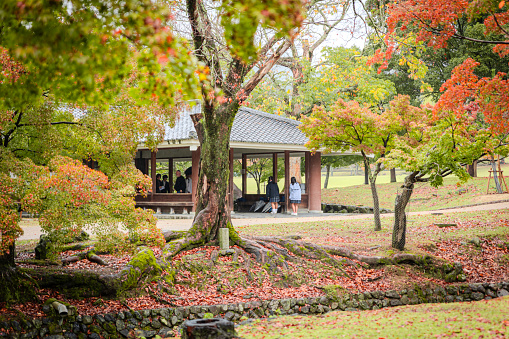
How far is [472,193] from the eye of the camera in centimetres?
2184

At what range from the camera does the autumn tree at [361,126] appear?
38.3 ft

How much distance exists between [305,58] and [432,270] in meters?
16.8

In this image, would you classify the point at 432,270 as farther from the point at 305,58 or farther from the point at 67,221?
the point at 305,58

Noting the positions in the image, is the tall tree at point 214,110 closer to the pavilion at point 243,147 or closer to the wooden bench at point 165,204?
the pavilion at point 243,147

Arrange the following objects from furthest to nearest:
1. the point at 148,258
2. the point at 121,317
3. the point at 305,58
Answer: the point at 305,58, the point at 148,258, the point at 121,317

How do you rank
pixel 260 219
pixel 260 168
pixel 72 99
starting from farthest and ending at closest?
pixel 260 168
pixel 260 219
pixel 72 99

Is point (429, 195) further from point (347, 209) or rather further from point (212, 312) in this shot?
point (212, 312)

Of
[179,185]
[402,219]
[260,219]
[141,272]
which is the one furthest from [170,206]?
[141,272]

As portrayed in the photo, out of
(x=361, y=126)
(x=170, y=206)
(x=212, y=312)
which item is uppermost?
(x=361, y=126)

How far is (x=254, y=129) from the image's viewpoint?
18.6 meters

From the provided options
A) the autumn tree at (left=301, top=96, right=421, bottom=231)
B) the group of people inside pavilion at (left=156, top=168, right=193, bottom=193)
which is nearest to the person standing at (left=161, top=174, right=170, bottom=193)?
the group of people inside pavilion at (left=156, top=168, right=193, bottom=193)

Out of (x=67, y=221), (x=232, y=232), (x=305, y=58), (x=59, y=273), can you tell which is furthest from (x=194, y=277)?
(x=305, y=58)

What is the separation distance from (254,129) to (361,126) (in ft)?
23.2

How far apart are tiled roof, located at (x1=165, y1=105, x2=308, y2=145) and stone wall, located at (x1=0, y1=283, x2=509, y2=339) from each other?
9.06 metres
